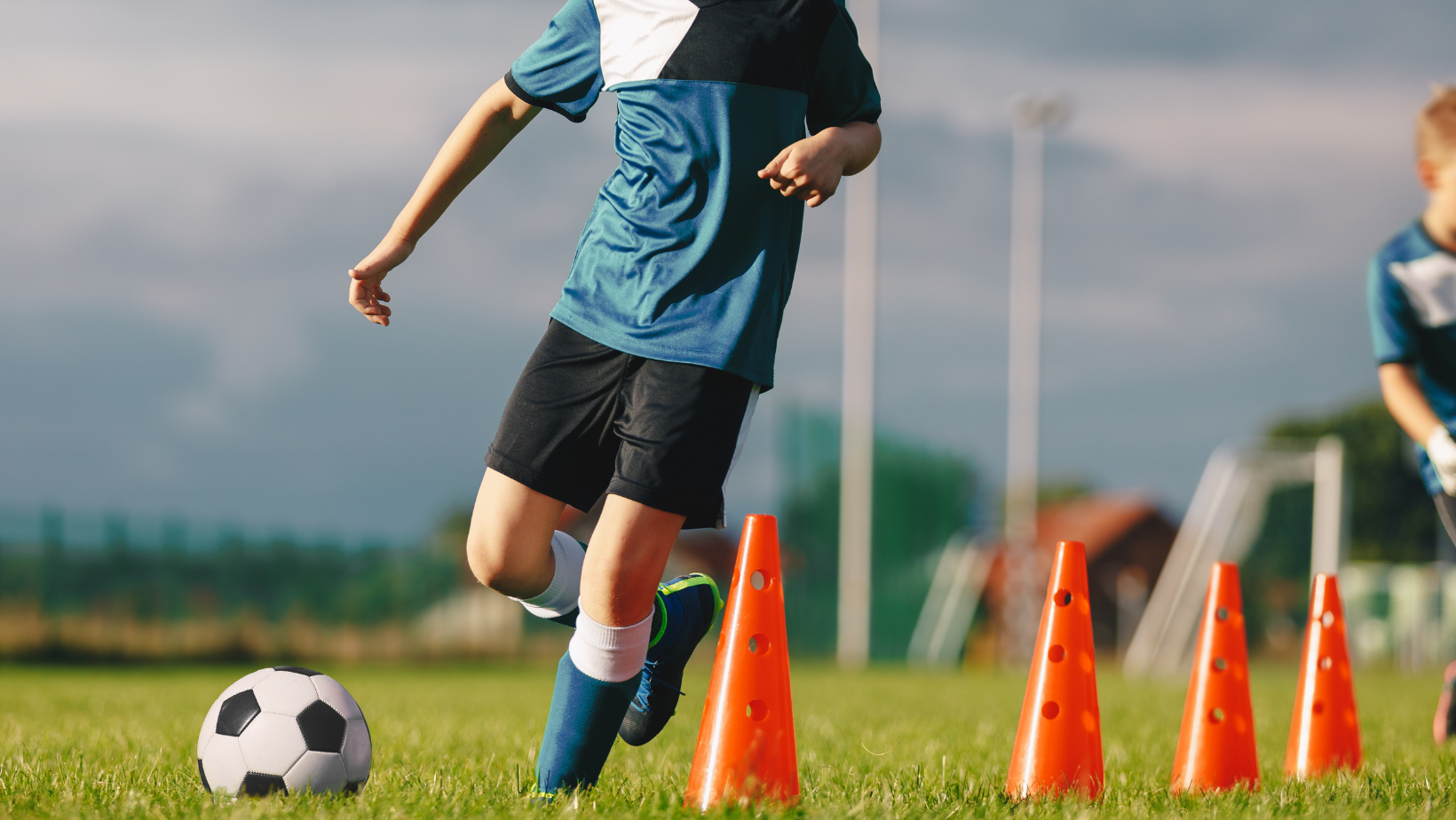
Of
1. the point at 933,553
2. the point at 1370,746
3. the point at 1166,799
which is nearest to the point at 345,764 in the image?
the point at 1166,799

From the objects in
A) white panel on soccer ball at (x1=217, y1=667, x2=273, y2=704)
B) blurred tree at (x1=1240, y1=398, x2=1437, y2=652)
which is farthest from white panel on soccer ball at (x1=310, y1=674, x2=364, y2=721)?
blurred tree at (x1=1240, y1=398, x2=1437, y2=652)

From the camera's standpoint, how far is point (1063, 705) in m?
3.03

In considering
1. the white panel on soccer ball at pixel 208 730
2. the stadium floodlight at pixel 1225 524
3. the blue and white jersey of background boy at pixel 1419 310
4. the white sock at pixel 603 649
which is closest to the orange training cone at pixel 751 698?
the white sock at pixel 603 649

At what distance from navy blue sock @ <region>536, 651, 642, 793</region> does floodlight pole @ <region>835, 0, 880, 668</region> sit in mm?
16539

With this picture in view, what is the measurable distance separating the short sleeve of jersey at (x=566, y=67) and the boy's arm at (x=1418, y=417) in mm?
2508

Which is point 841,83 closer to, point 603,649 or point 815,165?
point 815,165

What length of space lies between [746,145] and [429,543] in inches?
688

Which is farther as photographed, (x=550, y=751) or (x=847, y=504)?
(x=847, y=504)

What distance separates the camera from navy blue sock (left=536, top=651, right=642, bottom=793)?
2.67m

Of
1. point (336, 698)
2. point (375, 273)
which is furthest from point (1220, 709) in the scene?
point (375, 273)

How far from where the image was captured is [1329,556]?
642 inches

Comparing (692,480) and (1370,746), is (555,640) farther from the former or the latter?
(692,480)

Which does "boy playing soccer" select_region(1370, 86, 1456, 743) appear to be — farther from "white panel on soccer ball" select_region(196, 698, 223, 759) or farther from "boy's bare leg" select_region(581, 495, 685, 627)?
"white panel on soccer ball" select_region(196, 698, 223, 759)

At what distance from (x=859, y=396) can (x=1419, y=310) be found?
51.6ft
